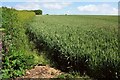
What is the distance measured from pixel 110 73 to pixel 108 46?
5.92ft

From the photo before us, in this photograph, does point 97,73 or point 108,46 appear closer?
point 97,73

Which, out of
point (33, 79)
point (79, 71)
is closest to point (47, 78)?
point (33, 79)

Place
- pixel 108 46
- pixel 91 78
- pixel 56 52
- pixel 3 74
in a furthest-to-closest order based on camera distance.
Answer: pixel 56 52 → pixel 108 46 → pixel 91 78 → pixel 3 74

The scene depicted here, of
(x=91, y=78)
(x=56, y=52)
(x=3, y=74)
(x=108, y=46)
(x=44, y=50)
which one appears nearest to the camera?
(x=3, y=74)

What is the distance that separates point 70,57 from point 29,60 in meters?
1.33

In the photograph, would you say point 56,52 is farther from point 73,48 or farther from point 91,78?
point 91,78

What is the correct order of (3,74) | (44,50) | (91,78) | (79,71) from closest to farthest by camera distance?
(3,74) → (91,78) → (79,71) → (44,50)

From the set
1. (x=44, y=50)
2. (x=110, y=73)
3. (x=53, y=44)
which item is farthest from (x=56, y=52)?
(x=110, y=73)

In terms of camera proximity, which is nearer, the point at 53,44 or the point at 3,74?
the point at 3,74

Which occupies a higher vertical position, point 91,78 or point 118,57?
point 118,57

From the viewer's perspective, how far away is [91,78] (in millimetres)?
8352

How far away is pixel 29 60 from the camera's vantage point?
27.7 ft

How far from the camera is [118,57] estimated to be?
794 centimetres

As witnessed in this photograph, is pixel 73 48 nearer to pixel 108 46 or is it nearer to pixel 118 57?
pixel 108 46
